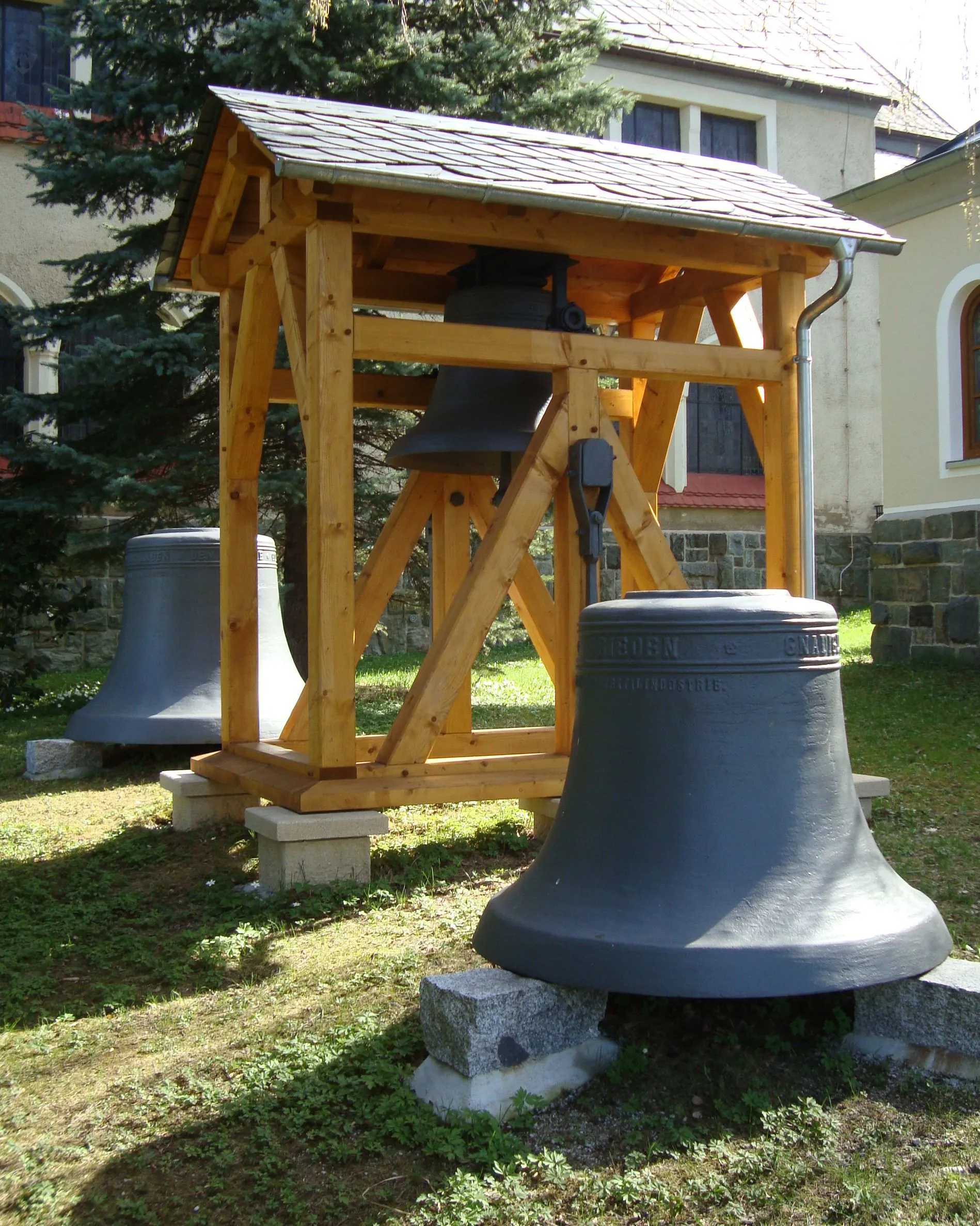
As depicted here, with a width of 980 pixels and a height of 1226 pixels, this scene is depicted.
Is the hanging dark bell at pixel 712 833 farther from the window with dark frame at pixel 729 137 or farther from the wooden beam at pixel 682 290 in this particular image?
the window with dark frame at pixel 729 137

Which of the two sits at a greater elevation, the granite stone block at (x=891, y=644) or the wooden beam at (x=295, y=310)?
the wooden beam at (x=295, y=310)

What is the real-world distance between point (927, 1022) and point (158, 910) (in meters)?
2.83

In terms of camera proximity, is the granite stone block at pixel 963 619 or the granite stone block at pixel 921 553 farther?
the granite stone block at pixel 921 553

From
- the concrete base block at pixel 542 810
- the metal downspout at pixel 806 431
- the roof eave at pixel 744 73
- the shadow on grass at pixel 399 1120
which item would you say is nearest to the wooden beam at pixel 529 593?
the concrete base block at pixel 542 810

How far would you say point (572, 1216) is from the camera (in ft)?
7.82

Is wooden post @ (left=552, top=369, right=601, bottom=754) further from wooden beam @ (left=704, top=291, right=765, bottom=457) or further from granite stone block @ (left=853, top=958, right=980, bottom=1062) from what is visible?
granite stone block @ (left=853, top=958, right=980, bottom=1062)

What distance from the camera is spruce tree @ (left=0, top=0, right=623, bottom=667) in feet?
29.6

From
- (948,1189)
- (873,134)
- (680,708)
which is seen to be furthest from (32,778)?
(873,134)

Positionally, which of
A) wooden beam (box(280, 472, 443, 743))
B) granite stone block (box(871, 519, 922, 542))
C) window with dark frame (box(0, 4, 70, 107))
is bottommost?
wooden beam (box(280, 472, 443, 743))

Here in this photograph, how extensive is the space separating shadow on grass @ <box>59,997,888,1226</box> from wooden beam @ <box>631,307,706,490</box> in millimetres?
3426

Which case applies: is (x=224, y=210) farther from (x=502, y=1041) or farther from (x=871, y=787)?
(x=502, y=1041)

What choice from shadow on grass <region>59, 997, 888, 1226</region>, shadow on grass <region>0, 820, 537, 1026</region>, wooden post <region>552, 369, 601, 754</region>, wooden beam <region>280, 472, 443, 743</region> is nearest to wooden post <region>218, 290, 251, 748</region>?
wooden beam <region>280, 472, 443, 743</region>

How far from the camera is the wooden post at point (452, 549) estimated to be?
6.05 meters

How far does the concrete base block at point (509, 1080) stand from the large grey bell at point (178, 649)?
4194 mm
